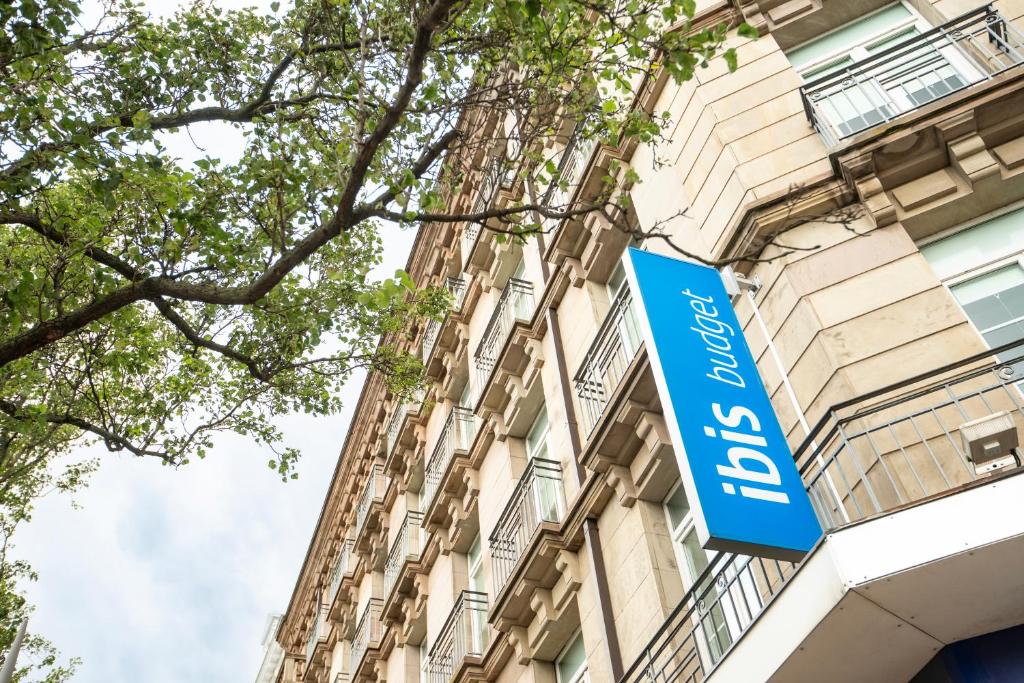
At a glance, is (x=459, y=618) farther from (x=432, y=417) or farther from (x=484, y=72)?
(x=484, y=72)

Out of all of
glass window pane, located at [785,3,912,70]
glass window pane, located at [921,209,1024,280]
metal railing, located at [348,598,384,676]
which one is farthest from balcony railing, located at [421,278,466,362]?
glass window pane, located at [921,209,1024,280]

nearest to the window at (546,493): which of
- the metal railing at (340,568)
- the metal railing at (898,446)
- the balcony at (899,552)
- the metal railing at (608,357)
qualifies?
the metal railing at (608,357)

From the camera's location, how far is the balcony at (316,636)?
2628 cm

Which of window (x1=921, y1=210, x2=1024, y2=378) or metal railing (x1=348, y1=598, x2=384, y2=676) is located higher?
metal railing (x1=348, y1=598, x2=384, y2=676)

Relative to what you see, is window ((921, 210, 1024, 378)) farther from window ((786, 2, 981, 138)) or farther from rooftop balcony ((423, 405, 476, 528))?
rooftop balcony ((423, 405, 476, 528))

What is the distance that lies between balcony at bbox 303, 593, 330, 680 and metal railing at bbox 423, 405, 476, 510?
8.89 m

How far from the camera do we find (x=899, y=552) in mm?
5875

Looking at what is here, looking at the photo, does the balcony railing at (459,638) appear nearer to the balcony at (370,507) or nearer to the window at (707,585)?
the window at (707,585)

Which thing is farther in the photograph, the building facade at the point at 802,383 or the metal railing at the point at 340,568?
the metal railing at the point at 340,568

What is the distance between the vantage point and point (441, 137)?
10.9m

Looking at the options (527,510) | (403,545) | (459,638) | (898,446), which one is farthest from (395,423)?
(898,446)

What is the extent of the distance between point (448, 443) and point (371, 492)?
616 cm

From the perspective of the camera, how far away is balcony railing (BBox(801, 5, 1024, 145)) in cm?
988

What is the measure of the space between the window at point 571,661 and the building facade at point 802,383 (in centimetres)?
4
